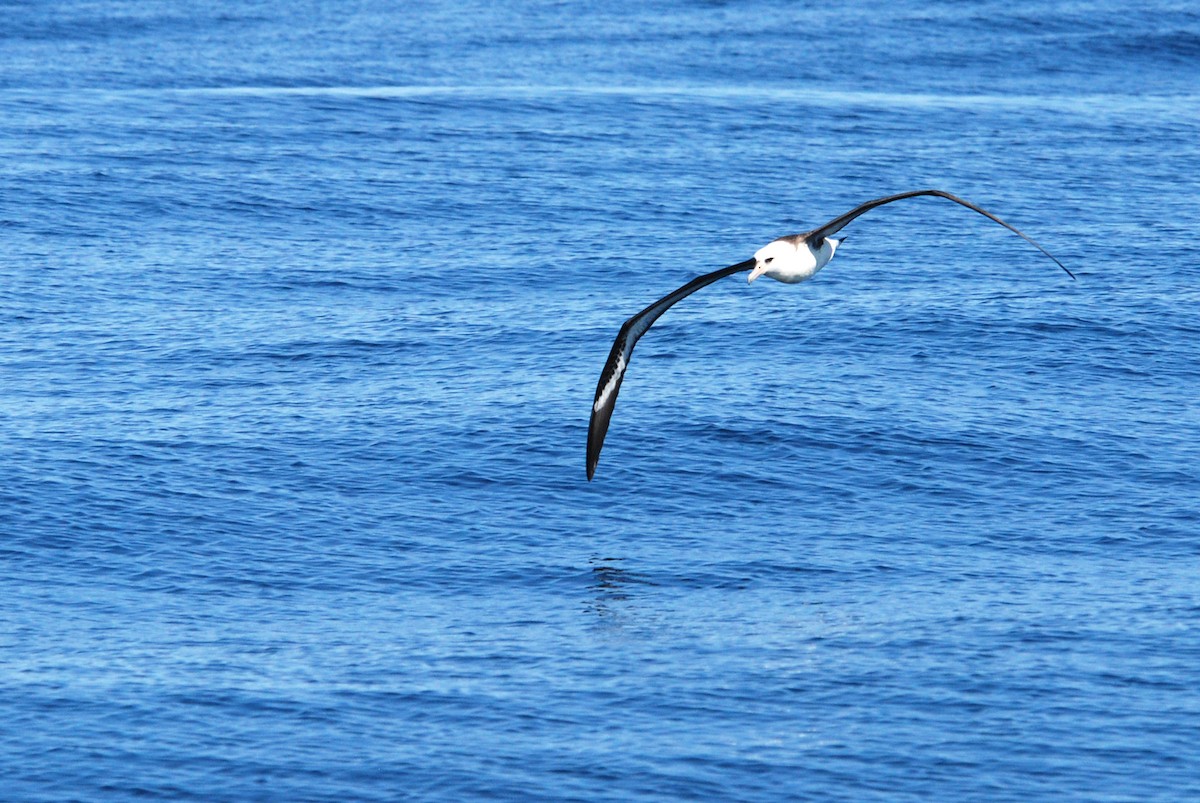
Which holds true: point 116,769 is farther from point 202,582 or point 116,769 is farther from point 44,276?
point 44,276

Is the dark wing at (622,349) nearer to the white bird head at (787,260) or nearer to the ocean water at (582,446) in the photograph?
the white bird head at (787,260)

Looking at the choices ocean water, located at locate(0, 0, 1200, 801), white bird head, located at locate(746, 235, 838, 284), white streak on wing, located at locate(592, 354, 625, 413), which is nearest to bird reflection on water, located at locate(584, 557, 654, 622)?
ocean water, located at locate(0, 0, 1200, 801)

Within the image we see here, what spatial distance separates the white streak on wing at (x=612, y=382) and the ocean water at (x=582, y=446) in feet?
26.0

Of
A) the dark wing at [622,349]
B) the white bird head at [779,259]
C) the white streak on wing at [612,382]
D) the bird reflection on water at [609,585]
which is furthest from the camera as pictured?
the bird reflection on water at [609,585]

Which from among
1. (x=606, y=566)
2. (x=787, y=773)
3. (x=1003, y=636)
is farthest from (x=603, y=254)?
(x=787, y=773)

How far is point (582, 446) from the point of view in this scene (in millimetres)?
62000

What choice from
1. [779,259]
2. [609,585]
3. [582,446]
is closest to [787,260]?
[779,259]

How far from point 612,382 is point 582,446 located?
19964 millimetres

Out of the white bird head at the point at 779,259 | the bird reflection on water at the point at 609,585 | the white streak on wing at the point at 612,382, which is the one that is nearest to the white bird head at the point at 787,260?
the white bird head at the point at 779,259

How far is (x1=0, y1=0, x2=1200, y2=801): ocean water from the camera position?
4184 cm

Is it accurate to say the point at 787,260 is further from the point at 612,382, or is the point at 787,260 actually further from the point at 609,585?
the point at 609,585

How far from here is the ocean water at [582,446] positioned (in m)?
41.8

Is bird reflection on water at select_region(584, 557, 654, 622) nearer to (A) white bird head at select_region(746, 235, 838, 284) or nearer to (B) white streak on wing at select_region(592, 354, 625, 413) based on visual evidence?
(B) white streak on wing at select_region(592, 354, 625, 413)

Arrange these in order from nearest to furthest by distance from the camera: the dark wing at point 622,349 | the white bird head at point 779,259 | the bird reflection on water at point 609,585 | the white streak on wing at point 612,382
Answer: the dark wing at point 622,349 → the white bird head at point 779,259 → the white streak on wing at point 612,382 → the bird reflection on water at point 609,585
